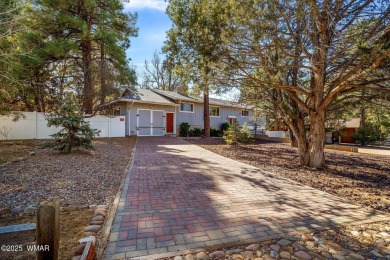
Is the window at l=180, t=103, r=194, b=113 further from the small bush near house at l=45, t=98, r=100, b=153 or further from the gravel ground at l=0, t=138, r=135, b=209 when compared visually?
the gravel ground at l=0, t=138, r=135, b=209

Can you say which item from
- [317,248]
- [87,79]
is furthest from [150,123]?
[317,248]

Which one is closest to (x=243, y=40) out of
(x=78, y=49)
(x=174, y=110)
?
(x=78, y=49)

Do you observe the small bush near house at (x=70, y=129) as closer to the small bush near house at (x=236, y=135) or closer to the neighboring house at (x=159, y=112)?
the neighboring house at (x=159, y=112)

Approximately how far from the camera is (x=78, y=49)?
13.5 metres

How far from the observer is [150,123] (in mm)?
18312

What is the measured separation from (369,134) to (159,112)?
16168 millimetres

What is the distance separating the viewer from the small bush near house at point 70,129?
7.75 meters

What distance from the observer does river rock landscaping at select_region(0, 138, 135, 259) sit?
3.20 metres

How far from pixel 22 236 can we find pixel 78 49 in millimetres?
14555

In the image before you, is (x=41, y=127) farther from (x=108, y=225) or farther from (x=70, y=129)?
(x=108, y=225)

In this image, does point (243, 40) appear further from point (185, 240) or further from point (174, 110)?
point (174, 110)

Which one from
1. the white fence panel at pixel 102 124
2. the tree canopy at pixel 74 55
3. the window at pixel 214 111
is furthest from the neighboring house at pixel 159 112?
the tree canopy at pixel 74 55

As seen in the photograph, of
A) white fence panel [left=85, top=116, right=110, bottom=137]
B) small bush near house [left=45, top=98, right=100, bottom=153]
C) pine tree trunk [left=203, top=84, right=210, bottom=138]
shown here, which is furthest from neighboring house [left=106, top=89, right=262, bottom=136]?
small bush near house [left=45, top=98, right=100, bottom=153]

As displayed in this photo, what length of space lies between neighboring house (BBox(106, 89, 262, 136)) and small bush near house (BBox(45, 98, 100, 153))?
22.2 ft
